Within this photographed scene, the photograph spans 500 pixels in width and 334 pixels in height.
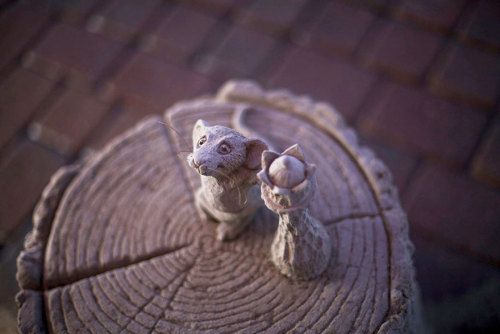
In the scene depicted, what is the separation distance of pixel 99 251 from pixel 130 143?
50cm

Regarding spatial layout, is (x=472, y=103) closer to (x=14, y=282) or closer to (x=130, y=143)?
(x=130, y=143)

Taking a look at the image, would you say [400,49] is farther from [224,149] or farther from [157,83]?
[224,149]

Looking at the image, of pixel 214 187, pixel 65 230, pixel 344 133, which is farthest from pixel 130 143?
pixel 344 133

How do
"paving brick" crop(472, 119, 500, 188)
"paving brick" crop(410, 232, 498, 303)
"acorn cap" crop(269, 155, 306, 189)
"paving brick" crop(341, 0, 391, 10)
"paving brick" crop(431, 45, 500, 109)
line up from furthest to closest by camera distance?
"paving brick" crop(341, 0, 391, 10) → "paving brick" crop(431, 45, 500, 109) → "paving brick" crop(472, 119, 500, 188) → "paving brick" crop(410, 232, 498, 303) → "acorn cap" crop(269, 155, 306, 189)

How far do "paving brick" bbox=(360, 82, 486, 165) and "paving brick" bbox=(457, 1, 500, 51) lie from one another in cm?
53

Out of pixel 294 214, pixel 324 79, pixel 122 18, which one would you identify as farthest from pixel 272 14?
pixel 294 214

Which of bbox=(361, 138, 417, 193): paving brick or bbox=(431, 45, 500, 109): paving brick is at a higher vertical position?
bbox=(431, 45, 500, 109): paving brick

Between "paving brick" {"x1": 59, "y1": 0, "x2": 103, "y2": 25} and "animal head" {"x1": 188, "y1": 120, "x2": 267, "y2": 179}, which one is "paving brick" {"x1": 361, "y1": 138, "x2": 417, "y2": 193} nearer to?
"animal head" {"x1": 188, "y1": 120, "x2": 267, "y2": 179}

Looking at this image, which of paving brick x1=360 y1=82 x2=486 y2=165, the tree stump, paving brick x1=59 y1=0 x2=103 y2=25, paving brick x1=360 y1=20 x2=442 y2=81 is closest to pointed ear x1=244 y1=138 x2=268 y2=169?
the tree stump

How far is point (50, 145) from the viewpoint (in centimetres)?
259

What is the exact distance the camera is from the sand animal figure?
1237mm

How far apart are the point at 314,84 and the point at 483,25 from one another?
1190 mm

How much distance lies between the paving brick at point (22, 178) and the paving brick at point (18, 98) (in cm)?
14

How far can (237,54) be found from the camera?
284 centimetres
